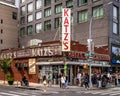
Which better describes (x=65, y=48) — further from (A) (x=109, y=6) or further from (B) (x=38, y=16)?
(B) (x=38, y=16)

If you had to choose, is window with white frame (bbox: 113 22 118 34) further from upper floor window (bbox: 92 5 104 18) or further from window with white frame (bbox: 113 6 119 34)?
upper floor window (bbox: 92 5 104 18)

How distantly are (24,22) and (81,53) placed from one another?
126 ft

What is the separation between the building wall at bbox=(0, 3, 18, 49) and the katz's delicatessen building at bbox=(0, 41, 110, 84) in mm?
26569

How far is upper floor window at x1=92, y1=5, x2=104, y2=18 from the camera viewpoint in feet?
187

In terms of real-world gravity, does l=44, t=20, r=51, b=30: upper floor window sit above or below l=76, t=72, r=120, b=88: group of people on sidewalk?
above

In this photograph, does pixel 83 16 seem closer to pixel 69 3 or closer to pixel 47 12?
pixel 69 3

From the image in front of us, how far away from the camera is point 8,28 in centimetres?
7838

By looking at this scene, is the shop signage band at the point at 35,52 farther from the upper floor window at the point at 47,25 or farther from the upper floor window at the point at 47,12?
the upper floor window at the point at 47,12

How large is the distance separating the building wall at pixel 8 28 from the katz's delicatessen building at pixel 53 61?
26.6 meters

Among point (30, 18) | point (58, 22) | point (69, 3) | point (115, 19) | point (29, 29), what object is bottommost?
point (115, 19)

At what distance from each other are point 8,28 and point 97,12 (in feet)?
93.8

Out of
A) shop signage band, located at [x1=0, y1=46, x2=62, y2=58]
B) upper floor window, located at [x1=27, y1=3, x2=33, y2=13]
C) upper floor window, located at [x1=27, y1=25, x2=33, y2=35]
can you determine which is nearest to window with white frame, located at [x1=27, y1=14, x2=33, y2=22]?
upper floor window, located at [x1=27, y1=3, x2=33, y2=13]

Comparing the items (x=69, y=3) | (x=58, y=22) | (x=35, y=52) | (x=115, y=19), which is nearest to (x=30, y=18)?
(x=58, y=22)

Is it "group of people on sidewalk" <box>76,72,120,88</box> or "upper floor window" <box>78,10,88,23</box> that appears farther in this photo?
"upper floor window" <box>78,10,88,23</box>
